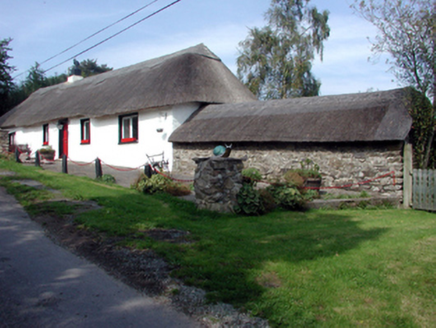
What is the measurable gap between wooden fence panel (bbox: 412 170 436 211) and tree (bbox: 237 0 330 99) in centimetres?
2011

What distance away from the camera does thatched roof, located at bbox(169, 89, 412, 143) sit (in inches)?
487

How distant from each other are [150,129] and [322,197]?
33.4ft

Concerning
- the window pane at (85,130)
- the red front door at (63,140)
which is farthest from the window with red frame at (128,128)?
the red front door at (63,140)

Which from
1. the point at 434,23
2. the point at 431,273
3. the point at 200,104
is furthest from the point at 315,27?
the point at 431,273

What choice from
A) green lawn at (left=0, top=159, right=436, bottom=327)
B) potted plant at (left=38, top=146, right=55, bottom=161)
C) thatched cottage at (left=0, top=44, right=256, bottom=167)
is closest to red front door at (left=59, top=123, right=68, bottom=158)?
thatched cottage at (left=0, top=44, right=256, bottom=167)

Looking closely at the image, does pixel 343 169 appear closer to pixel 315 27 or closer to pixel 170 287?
pixel 170 287

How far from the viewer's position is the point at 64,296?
14.2ft

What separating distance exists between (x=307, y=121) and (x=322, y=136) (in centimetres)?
127

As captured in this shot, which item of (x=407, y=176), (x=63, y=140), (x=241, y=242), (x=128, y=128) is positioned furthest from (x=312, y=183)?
(x=63, y=140)

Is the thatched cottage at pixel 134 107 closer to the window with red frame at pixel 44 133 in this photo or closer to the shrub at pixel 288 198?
the window with red frame at pixel 44 133

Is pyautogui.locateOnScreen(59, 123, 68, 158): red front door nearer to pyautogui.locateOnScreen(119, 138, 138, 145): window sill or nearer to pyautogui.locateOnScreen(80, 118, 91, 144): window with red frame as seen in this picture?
pyautogui.locateOnScreen(80, 118, 91, 144): window with red frame

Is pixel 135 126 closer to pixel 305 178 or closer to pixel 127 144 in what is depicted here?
pixel 127 144

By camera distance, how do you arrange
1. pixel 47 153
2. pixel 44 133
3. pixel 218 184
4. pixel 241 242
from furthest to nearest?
pixel 44 133, pixel 47 153, pixel 218 184, pixel 241 242

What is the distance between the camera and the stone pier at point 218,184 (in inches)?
362
